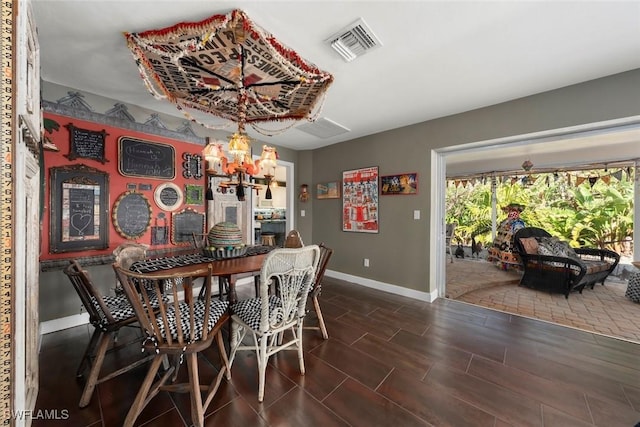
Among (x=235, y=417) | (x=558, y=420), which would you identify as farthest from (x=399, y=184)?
(x=235, y=417)

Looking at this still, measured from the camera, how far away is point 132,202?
2.79 m

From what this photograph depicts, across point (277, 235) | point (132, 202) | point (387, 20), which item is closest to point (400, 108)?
point (387, 20)

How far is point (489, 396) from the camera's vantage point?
1.54 meters

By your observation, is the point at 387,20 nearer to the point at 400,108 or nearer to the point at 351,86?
the point at 351,86

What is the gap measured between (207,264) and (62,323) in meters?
1.88

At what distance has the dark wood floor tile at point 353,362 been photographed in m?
1.71

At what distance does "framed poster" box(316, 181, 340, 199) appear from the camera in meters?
4.27

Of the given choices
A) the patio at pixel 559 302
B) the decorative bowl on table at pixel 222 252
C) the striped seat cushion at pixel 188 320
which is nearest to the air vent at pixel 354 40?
the decorative bowl on table at pixel 222 252

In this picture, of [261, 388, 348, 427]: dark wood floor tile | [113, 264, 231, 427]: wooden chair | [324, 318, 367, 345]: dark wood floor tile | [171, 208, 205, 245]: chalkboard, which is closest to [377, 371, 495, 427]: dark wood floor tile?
[261, 388, 348, 427]: dark wood floor tile

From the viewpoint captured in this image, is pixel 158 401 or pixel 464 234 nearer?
pixel 158 401

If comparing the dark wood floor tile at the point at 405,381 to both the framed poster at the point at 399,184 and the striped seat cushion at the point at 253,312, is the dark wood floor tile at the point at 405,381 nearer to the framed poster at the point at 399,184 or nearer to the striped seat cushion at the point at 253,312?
the striped seat cushion at the point at 253,312

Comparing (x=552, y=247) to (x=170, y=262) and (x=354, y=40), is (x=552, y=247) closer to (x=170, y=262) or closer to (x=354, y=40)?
(x=354, y=40)

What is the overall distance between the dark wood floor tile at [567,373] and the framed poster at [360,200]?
219 cm

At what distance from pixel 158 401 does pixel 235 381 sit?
461 millimetres
